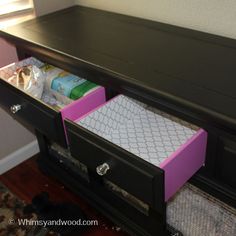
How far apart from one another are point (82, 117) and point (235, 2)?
545 mm

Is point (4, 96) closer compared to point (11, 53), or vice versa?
point (4, 96)

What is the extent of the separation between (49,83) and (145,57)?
0.41 m

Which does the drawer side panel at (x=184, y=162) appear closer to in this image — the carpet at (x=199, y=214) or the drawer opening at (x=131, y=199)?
the carpet at (x=199, y=214)

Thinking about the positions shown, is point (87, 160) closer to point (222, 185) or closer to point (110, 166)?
point (110, 166)

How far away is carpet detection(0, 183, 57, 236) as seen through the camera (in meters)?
1.38

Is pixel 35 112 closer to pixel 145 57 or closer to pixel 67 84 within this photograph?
pixel 67 84

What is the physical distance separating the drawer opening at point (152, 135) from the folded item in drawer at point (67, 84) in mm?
109

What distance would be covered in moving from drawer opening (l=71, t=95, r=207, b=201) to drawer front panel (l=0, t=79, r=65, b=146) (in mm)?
68

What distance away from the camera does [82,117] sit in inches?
40.2

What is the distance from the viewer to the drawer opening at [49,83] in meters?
1.17

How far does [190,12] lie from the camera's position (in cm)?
113

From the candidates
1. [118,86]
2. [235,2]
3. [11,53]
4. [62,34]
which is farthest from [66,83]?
[235,2]

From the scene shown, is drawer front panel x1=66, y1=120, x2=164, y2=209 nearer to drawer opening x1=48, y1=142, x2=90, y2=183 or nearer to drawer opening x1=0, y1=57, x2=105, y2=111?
drawer opening x1=0, y1=57, x2=105, y2=111

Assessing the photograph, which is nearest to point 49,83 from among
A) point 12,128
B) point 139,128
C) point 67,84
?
point 67,84
